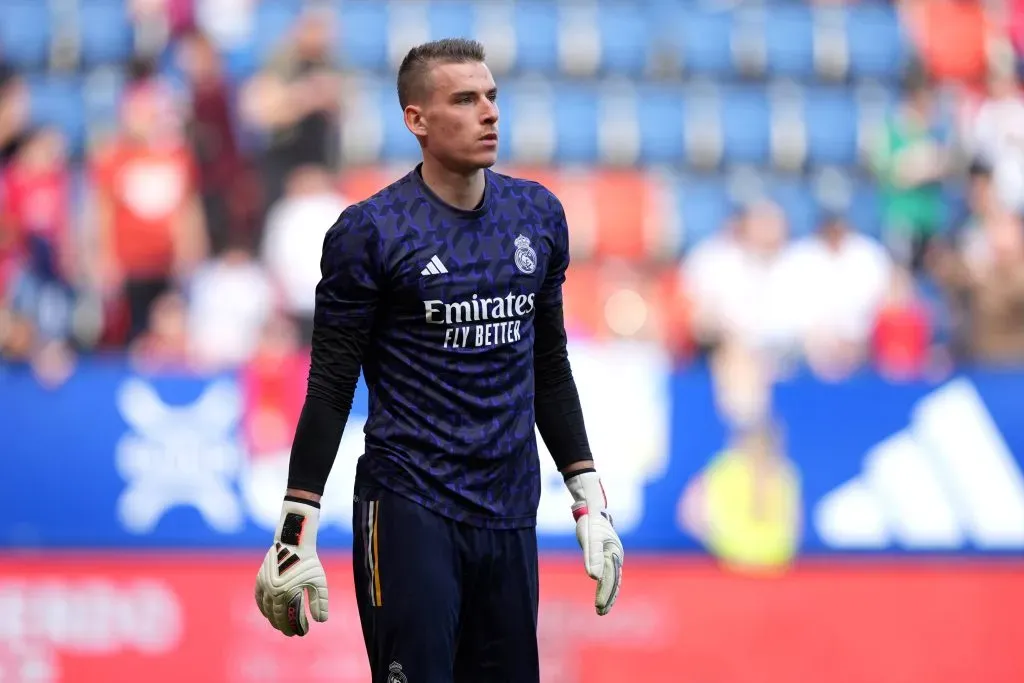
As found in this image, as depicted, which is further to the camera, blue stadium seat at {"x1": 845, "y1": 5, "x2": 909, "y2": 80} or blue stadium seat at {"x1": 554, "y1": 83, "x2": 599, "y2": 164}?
blue stadium seat at {"x1": 845, "y1": 5, "x2": 909, "y2": 80}

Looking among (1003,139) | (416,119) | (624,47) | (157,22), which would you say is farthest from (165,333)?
(1003,139)

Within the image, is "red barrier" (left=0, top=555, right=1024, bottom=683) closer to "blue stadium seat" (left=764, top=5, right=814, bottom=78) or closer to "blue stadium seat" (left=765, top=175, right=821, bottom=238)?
"blue stadium seat" (left=765, top=175, right=821, bottom=238)

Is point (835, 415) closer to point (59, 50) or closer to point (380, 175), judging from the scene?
point (380, 175)

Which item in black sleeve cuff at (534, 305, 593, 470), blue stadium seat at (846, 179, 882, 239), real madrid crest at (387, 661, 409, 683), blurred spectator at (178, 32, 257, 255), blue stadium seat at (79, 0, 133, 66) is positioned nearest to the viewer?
real madrid crest at (387, 661, 409, 683)

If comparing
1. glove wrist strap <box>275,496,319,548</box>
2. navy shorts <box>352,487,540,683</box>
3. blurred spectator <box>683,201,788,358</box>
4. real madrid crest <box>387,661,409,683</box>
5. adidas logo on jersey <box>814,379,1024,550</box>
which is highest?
blurred spectator <box>683,201,788,358</box>

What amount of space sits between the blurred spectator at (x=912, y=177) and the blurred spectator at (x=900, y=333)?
850 mm

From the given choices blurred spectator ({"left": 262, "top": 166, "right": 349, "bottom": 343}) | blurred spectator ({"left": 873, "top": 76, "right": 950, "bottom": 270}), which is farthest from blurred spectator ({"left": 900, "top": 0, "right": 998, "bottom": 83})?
blurred spectator ({"left": 262, "top": 166, "right": 349, "bottom": 343})

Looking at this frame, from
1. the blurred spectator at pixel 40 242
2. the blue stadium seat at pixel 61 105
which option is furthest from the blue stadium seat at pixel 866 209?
the blue stadium seat at pixel 61 105

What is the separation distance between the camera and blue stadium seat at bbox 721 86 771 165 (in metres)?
12.0

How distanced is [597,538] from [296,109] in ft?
23.1

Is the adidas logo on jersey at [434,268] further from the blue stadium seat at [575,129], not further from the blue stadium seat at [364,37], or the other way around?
the blue stadium seat at [364,37]

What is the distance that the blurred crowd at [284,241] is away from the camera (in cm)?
938

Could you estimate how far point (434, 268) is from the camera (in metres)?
3.84

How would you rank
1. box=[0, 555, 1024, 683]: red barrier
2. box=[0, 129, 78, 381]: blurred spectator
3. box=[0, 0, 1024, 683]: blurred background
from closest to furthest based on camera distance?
1. box=[0, 555, 1024, 683]: red barrier
2. box=[0, 0, 1024, 683]: blurred background
3. box=[0, 129, 78, 381]: blurred spectator
